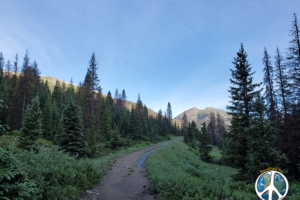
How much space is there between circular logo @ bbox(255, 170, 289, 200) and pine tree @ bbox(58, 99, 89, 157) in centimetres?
1709

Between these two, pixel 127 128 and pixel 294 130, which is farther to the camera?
pixel 127 128

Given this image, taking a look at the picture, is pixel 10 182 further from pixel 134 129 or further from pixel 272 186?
pixel 134 129

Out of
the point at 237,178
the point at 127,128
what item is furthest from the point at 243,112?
the point at 127,128

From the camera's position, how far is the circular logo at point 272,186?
2.43 meters

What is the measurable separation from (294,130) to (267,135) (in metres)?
8.27

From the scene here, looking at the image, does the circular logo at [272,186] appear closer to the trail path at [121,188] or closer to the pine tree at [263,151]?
the trail path at [121,188]

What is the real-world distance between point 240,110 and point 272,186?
47.2 feet

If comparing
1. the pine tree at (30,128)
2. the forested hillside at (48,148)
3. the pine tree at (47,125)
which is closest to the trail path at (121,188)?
the forested hillside at (48,148)

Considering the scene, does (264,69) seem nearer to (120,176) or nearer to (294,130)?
(294,130)

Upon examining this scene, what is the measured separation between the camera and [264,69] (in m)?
19.7

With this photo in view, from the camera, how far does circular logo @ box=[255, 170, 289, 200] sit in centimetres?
243

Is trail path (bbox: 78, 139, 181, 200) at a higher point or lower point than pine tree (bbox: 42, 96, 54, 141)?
lower

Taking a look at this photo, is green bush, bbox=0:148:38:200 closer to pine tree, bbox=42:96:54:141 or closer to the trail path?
the trail path

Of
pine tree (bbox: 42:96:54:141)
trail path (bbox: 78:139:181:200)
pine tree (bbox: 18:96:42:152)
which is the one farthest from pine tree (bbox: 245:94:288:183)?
pine tree (bbox: 42:96:54:141)
